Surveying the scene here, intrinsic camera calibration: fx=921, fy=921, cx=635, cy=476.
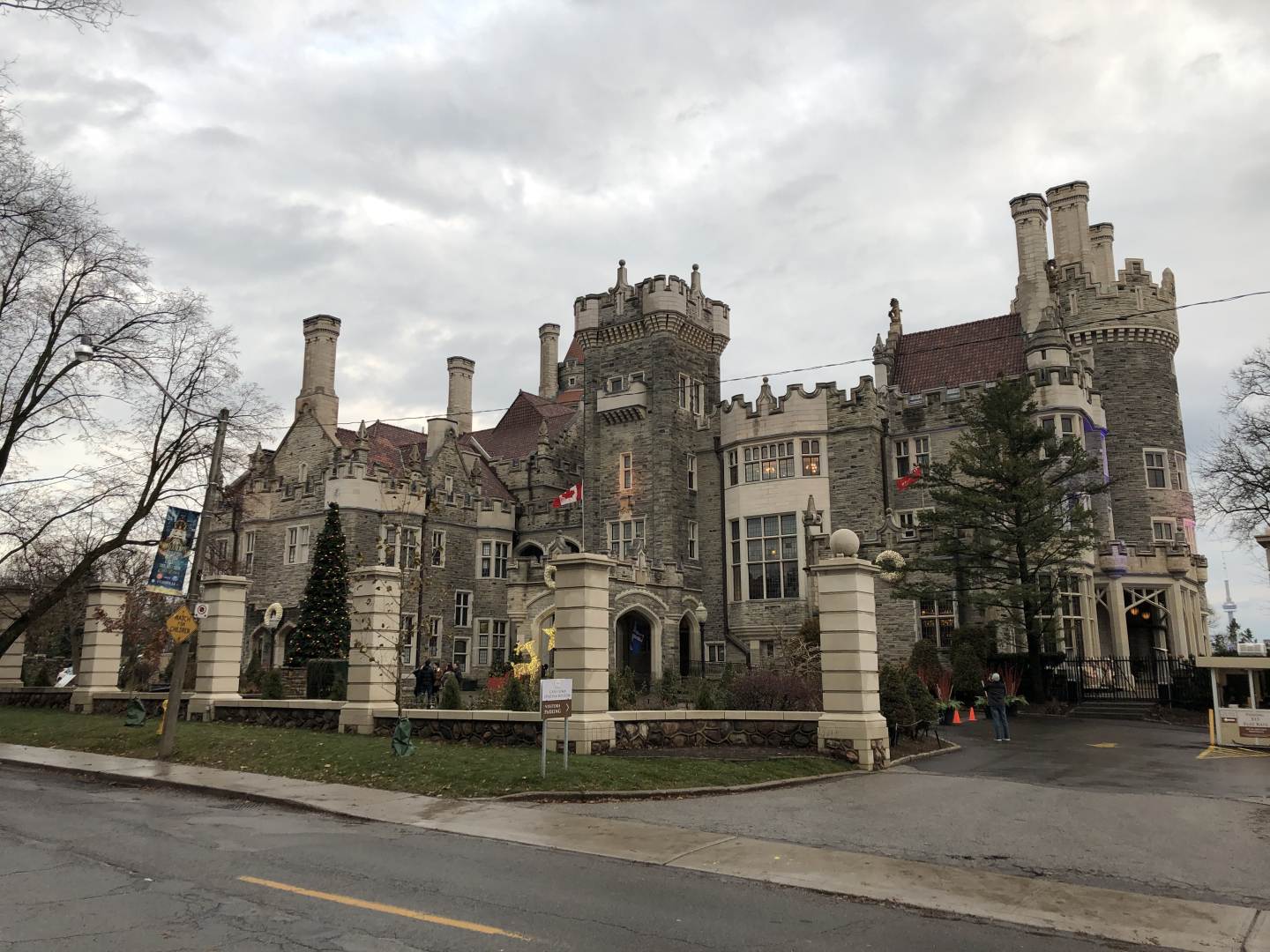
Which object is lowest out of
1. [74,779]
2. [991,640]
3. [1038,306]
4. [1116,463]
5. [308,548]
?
[74,779]

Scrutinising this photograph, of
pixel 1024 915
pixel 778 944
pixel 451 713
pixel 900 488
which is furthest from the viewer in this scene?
pixel 900 488

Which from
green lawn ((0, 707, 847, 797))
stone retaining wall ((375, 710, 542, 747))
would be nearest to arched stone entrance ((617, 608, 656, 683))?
stone retaining wall ((375, 710, 542, 747))

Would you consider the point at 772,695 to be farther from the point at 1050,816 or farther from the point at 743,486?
the point at 743,486

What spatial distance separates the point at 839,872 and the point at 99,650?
2594 cm

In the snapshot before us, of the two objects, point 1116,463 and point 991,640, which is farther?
point 1116,463

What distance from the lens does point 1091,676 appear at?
1182 inches

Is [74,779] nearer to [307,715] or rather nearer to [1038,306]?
[307,715]

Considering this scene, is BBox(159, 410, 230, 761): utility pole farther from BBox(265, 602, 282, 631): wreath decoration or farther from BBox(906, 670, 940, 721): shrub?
BBox(265, 602, 282, 631): wreath decoration

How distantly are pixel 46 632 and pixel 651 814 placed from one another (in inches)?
1924

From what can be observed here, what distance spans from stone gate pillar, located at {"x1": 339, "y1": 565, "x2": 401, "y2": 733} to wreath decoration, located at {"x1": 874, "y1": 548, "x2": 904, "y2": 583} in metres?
15.9

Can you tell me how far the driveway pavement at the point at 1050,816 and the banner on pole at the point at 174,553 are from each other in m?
10.4

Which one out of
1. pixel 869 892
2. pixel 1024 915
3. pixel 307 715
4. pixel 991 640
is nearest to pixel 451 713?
pixel 307 715

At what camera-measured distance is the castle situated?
112ft

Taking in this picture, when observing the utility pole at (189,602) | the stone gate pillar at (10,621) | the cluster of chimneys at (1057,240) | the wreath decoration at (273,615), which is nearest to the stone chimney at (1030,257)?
the cluster of chimneys at (1057,240)
